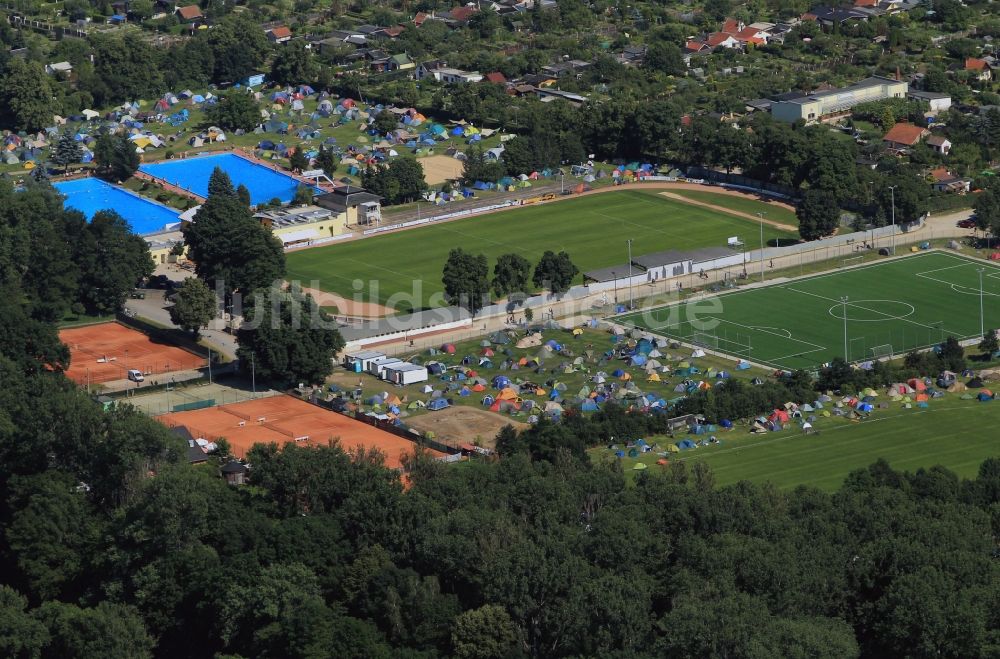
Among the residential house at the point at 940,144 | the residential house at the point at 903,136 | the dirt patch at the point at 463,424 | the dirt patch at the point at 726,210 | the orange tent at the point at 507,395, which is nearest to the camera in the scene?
the dirt patch at the point at 463,424

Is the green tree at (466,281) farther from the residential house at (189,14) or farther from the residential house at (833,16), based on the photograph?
the residential house at (189,14)

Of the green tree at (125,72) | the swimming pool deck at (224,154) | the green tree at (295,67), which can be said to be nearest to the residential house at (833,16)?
the green tree at (295,67)

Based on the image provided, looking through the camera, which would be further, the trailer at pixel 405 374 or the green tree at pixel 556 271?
the green tree at pixel 556 271

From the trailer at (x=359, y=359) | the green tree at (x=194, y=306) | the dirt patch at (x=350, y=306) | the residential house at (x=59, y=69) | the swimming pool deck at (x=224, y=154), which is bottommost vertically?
the trailer at (x=359, y=359)

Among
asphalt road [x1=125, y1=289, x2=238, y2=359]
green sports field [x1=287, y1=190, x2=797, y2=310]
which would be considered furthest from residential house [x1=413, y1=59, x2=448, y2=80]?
asphalt road [x1=125, y1=289, x2=238, y2=359]

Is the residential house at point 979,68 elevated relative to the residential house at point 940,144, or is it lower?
elevated

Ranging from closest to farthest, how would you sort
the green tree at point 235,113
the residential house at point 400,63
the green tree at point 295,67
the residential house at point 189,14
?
the green tree at point 235,113
the green tree at point 295,67
the residential house at point 400,63
the residential house at point 189,14

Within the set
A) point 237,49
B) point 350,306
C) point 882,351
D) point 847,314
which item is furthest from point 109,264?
point 237,49

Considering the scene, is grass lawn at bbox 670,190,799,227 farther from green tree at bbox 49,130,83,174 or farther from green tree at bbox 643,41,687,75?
green tree at bbox 49,130,83,174

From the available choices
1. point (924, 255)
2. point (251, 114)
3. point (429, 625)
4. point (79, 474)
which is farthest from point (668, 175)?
point (429, 625)
